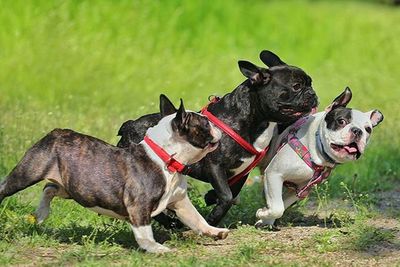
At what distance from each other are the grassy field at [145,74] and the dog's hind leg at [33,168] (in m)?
0.42

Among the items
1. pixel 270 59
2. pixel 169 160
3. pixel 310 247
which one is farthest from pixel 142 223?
pixel 270 59

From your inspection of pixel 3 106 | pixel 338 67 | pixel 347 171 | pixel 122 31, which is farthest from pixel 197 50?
pixel 347 171

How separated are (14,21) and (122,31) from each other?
1.66 meters

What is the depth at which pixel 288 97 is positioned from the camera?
7.22 meters

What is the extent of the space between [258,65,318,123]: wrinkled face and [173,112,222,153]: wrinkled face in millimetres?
668

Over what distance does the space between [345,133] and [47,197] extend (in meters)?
2.15

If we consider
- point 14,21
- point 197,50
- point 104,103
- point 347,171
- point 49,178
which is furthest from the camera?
point 197,50

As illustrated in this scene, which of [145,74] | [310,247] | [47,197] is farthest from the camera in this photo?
[145,74]

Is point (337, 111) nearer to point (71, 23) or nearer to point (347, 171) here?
point (347, 171)

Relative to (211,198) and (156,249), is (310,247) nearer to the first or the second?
(156,249)

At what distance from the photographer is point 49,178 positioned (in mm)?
6668

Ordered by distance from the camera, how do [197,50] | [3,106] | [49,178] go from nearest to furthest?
1. [49,178]
2. [3,106]
3. [197,50]

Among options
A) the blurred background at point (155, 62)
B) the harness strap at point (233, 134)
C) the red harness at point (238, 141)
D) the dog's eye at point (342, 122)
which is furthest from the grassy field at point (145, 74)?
the dog's eye at point (342, 122)

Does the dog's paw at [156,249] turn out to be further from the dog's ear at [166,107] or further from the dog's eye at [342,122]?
the dog's eye at [342,122]
